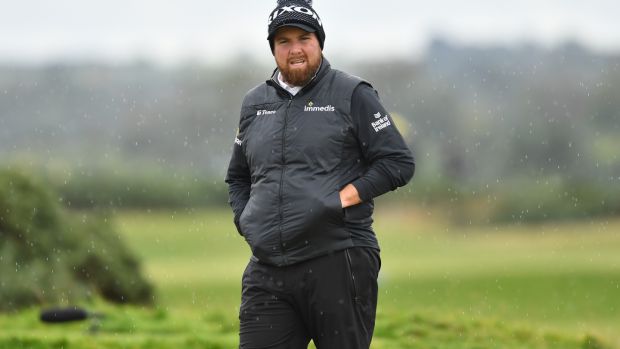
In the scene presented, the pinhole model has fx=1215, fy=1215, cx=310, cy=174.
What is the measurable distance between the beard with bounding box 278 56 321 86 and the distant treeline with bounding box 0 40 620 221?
11.0 m

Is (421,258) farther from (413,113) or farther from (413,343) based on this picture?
(413,343)

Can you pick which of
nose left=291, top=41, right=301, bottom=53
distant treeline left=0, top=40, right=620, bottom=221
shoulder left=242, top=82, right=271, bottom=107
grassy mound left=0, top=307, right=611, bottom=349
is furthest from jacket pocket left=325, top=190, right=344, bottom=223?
distant treeline left=0, top=40, right=620, bottom=221

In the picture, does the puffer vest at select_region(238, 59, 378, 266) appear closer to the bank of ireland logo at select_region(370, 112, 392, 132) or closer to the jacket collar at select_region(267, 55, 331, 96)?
the jacket collar at select_region(267, 55, 331, 96)

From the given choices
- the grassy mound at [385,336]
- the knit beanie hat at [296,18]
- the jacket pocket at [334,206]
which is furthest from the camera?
the grassy mound at [385,336]

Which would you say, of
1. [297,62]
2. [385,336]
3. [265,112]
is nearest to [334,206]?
[265,112]

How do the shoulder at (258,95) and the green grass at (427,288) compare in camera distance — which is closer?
the shoulder at (258,95)

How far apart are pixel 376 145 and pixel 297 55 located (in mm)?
637

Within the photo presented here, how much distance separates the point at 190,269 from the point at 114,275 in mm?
32600

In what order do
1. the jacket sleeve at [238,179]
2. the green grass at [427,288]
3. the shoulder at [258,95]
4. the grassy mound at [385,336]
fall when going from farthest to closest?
the green grass at [427,288], the grassy mound at [385,336], the jacket sleeve at [238,179], the shoulder at [258,95]

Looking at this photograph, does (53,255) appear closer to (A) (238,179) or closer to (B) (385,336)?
(B) (385,336)

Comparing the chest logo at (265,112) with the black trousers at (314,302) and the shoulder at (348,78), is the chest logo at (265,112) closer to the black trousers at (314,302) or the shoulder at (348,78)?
the shoulder at (348,78)

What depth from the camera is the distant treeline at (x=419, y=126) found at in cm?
4997

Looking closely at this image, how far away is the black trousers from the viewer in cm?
641

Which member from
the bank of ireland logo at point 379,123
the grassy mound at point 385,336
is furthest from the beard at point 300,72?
the grassy mound at point 385,336
